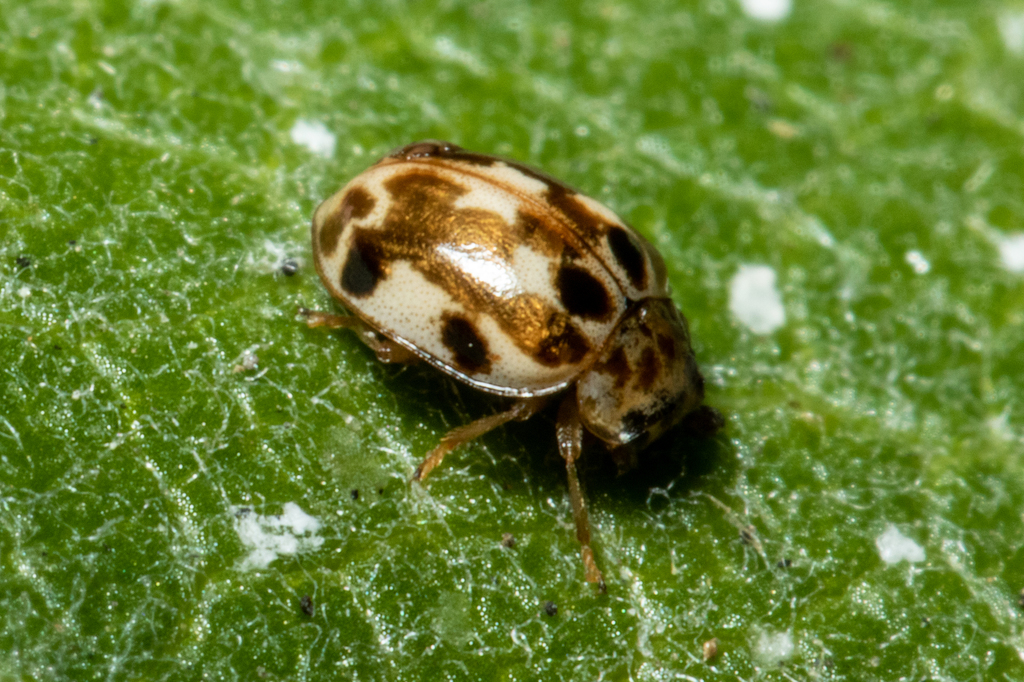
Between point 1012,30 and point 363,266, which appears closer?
point 363,266

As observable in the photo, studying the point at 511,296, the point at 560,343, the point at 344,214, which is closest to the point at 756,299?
the point at 560,343

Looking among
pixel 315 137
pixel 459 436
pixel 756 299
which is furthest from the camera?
pixel 756 299

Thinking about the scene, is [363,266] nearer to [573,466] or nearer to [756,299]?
[573,466]

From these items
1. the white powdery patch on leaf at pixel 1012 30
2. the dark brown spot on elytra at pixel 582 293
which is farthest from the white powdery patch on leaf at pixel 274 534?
the white powdery patch on leaf at pixel 1012 30

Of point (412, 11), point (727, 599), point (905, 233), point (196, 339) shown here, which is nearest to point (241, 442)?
point (196, 339)

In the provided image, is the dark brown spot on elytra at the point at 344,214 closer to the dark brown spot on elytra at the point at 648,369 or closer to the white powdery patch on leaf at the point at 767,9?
the dark brown spot on elytra at the point at 648,369
